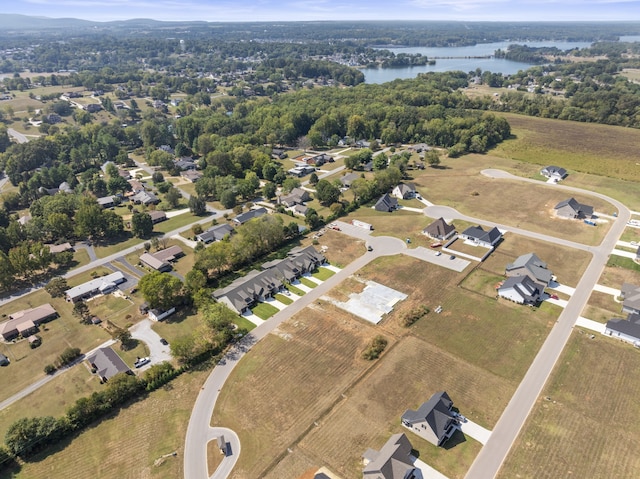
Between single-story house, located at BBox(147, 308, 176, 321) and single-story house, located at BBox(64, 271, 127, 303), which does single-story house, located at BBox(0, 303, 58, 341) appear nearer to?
single-story house, located at BBox(64, 271, 127, 303)

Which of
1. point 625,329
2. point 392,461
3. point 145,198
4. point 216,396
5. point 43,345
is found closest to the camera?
point 392,461

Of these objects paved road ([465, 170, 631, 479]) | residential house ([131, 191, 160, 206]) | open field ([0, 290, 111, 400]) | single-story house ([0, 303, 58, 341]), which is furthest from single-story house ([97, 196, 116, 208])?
paved road ([465, 170, 631, 479])

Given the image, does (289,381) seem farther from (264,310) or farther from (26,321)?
(26,321)

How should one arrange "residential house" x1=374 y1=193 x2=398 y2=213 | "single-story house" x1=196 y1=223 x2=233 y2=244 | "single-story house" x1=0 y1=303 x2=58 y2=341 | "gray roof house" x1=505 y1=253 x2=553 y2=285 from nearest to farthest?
"single-story house" x1=0 y1=303 x2=58 y2=341, "gray roof house" x1=505 y1=253 x2=553 y2=285, "single-story house" x1=196 y1=223 x2=233 y2=244, "residential house" x1=374 y1=193 x2=398 y2=213

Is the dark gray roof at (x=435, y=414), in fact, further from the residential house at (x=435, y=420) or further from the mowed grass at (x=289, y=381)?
the mowed grass at (x=289, y=381)

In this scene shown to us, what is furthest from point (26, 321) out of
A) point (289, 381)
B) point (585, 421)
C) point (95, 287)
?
point (585, 421)
